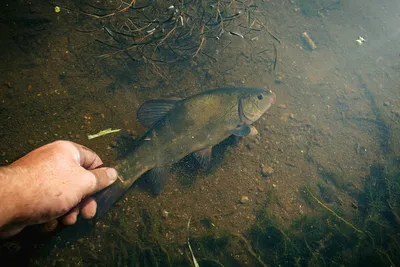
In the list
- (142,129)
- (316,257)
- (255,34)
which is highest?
(255,34)

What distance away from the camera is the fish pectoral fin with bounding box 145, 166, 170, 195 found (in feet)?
13.5

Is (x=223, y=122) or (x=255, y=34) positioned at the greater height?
(x=255, y=34)

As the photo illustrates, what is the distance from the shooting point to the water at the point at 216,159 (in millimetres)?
3836

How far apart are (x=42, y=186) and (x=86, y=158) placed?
710 millimetres

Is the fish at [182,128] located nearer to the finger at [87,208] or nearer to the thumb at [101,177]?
the thumb at [101,177]

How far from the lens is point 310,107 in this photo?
21.9 feet

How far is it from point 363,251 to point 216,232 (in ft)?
9.30

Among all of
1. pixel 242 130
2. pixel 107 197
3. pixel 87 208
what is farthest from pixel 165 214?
pixel 242 130

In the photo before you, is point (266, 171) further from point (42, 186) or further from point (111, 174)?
point (42, 186)

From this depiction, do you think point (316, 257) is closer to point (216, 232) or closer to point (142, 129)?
point (216, 232)

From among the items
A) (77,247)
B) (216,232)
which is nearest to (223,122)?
(216,232)

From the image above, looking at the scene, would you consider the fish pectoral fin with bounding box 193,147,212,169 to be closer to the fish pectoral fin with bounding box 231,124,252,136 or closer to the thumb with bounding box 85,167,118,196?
the fish pectoral fin with bounding box 231,124,252,136

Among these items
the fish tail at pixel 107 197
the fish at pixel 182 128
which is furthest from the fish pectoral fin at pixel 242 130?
the fish tail at pixel 107 197

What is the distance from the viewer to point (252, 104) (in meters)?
4.83
